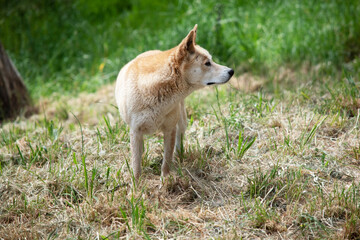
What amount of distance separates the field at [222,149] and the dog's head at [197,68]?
27.8 inches

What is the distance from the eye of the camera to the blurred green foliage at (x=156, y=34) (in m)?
6.82

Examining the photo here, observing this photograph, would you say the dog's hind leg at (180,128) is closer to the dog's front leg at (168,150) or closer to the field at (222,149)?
the field at (222,149)

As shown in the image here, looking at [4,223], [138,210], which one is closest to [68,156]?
[4,223]

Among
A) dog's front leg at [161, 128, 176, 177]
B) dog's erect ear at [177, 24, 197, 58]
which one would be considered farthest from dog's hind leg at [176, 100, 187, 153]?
dog's erect ear at [177, 24, 197, 58]

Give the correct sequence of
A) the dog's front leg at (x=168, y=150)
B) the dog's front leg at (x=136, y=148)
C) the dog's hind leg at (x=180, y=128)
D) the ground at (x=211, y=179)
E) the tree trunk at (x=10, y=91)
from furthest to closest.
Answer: the tree trunk at (x=10, y=91), the dog's hind leg at (x=180, y=128), the dog's front leg at (x=168, y=150), the dog's front leg at (x=136, y=148), the ground at (x=211, y=179)

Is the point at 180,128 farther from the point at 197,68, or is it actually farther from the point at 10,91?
the point at 10,91

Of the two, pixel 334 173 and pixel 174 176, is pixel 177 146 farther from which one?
pixel 334 173

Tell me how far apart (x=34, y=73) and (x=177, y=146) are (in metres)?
4.46

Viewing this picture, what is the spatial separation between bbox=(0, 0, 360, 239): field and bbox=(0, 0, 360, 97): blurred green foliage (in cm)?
3

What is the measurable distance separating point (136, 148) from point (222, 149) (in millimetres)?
984

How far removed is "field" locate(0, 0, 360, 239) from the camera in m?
3.37

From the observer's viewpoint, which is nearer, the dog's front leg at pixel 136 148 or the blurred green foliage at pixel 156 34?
the dog's front leg at pixel 136 148

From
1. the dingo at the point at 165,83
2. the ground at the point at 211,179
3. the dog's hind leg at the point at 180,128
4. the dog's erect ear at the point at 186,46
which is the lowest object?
the ground at the point at 211,179

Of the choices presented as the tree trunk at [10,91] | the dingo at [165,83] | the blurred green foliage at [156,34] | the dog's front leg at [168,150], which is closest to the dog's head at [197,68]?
the dingo at [165,83]
